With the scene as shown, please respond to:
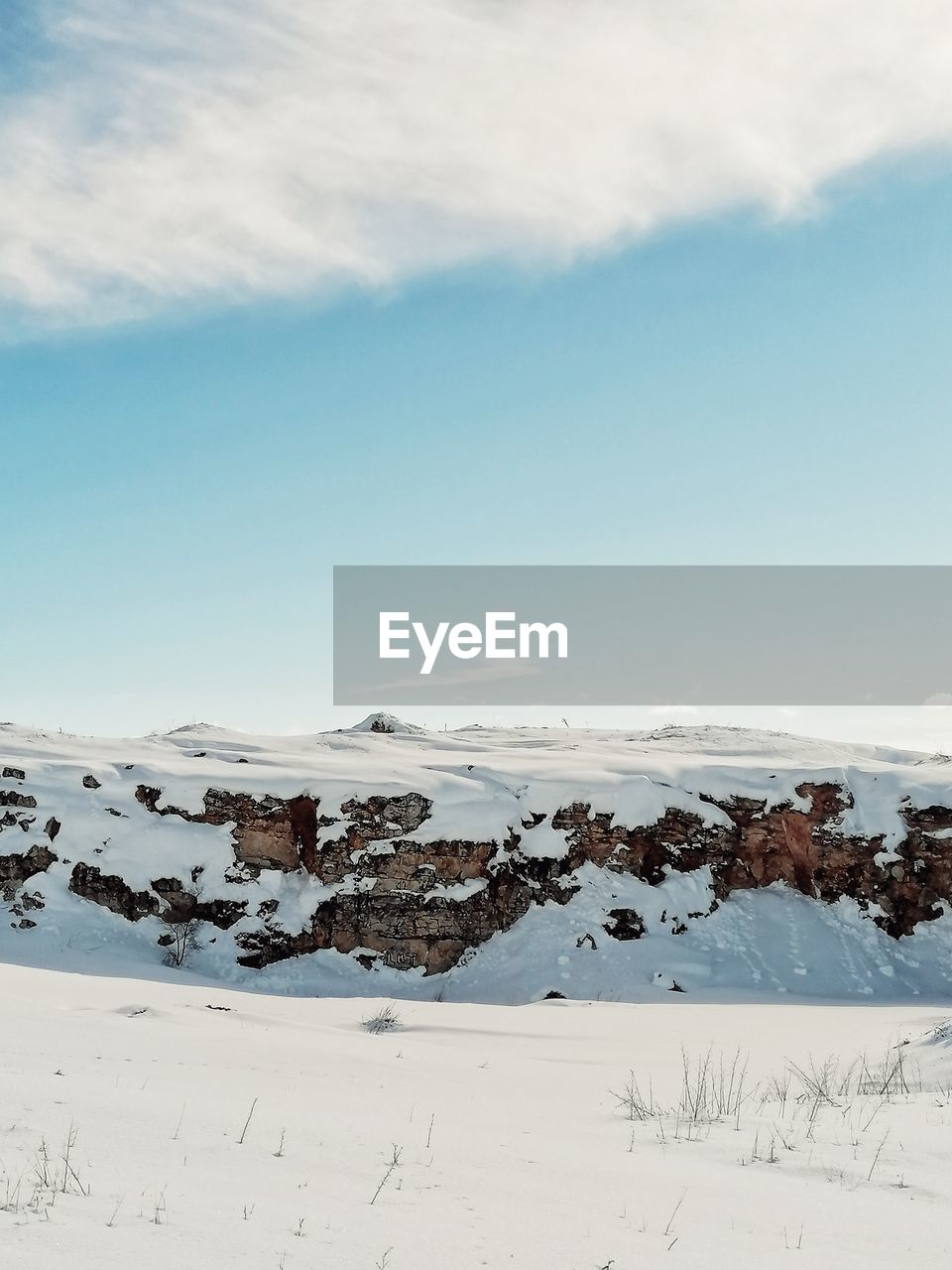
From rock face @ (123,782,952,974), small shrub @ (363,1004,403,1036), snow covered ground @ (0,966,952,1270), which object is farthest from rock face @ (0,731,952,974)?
snow covered ground @ (0,966,952,1270)

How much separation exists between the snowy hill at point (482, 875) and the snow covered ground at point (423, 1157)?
6.14 metres

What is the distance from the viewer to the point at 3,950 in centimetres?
1426

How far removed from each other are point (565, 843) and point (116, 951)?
7763 mm

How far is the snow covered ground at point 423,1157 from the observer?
11.2 ft

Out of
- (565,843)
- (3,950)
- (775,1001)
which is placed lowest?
(775,1001)

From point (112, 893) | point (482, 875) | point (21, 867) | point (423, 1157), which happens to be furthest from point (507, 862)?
point (423, 1157)

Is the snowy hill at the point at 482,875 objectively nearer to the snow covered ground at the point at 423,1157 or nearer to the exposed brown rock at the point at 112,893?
the exposed brown rock at the point at 112,893

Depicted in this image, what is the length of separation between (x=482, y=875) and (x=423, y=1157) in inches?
475

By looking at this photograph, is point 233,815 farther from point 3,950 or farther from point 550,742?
point 550,742

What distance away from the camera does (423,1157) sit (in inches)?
185

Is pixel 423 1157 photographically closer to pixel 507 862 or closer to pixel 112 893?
pixel 507 862

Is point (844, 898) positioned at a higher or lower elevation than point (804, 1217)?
lower

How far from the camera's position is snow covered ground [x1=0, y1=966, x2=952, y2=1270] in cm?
340

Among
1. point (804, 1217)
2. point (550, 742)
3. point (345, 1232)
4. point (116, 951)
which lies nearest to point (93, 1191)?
point (345, 1232)
